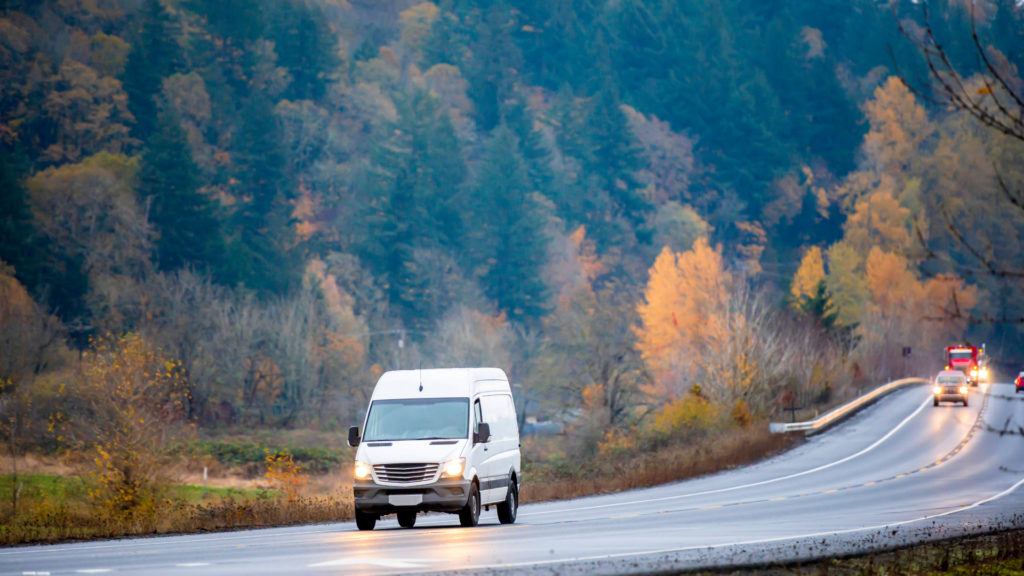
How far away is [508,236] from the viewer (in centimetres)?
13512

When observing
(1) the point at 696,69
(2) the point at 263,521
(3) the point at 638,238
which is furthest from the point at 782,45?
(2) the point at 263,521

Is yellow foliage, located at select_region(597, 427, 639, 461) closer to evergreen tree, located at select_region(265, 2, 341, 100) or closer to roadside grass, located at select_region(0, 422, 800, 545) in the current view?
roadside grass, located at select_region(0, 422, 800, 545)

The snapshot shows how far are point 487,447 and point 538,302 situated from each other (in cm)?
10979

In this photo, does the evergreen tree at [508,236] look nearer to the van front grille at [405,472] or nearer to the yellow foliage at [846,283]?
the yellow foliage at [846,283]

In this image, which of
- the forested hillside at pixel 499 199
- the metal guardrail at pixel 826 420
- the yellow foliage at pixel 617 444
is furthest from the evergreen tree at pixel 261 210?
the metal guardrail at pixel 826 420

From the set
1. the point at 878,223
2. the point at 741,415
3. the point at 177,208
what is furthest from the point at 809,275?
the point at 741,415

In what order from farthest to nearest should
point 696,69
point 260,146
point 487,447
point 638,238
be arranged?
1. point 696,69
2. point 638,238
3. point 260,146
4. point 487,447

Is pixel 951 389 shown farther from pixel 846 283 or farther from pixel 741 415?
pixel 846 283

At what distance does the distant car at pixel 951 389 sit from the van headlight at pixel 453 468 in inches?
2172

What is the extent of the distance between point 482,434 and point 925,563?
828cm

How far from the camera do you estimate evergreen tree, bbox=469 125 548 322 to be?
434 ft

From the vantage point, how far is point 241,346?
9044 centimetres

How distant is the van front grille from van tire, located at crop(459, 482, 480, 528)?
2.50ft

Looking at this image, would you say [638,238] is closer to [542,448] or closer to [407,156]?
[407,156]
